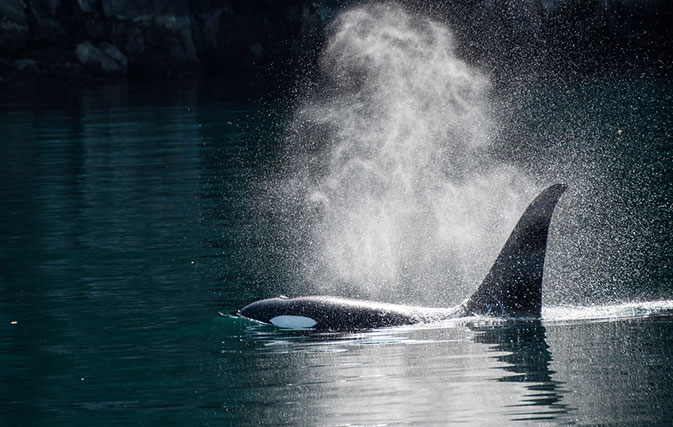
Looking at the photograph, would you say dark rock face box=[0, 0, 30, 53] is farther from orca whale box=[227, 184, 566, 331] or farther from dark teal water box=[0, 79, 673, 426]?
orca whale box=[227, 184, 566, 331]

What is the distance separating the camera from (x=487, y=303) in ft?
43.1

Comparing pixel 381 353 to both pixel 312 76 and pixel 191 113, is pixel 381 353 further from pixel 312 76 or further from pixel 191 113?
pixel 312 76

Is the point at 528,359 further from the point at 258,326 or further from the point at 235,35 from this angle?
the point at 235,35

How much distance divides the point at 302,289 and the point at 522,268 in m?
4.32

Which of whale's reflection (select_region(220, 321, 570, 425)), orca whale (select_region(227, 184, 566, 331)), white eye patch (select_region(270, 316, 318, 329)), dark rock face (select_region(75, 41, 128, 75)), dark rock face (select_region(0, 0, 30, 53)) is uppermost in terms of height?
dark rock face (select_region(0, 0, 30, 53))

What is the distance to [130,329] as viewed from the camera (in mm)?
13836

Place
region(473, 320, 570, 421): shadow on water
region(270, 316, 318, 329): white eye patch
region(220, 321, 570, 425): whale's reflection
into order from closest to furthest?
region(220, 321, 570, 425): whale's reflection < region(473, 320, 570, 421): shadow on water < region(270, 316, 318, 329): white eye patch

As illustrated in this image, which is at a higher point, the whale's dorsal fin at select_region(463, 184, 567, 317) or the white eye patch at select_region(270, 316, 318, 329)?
the whale's dorsal fin at select_region(463, 184, 567, 317)

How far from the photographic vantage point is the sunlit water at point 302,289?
10.5m

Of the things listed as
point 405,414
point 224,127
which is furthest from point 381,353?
point 224,127

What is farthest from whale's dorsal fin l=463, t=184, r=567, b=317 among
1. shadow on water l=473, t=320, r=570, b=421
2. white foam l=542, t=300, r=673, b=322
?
white foam l=542, t=300, r=673, b=322

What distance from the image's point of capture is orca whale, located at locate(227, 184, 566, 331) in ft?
41.6

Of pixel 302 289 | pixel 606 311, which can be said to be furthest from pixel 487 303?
pixel 302 289

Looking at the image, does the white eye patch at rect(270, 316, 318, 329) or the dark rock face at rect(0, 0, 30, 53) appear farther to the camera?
the dark rock face at rect(0, 0, 30, 53)
